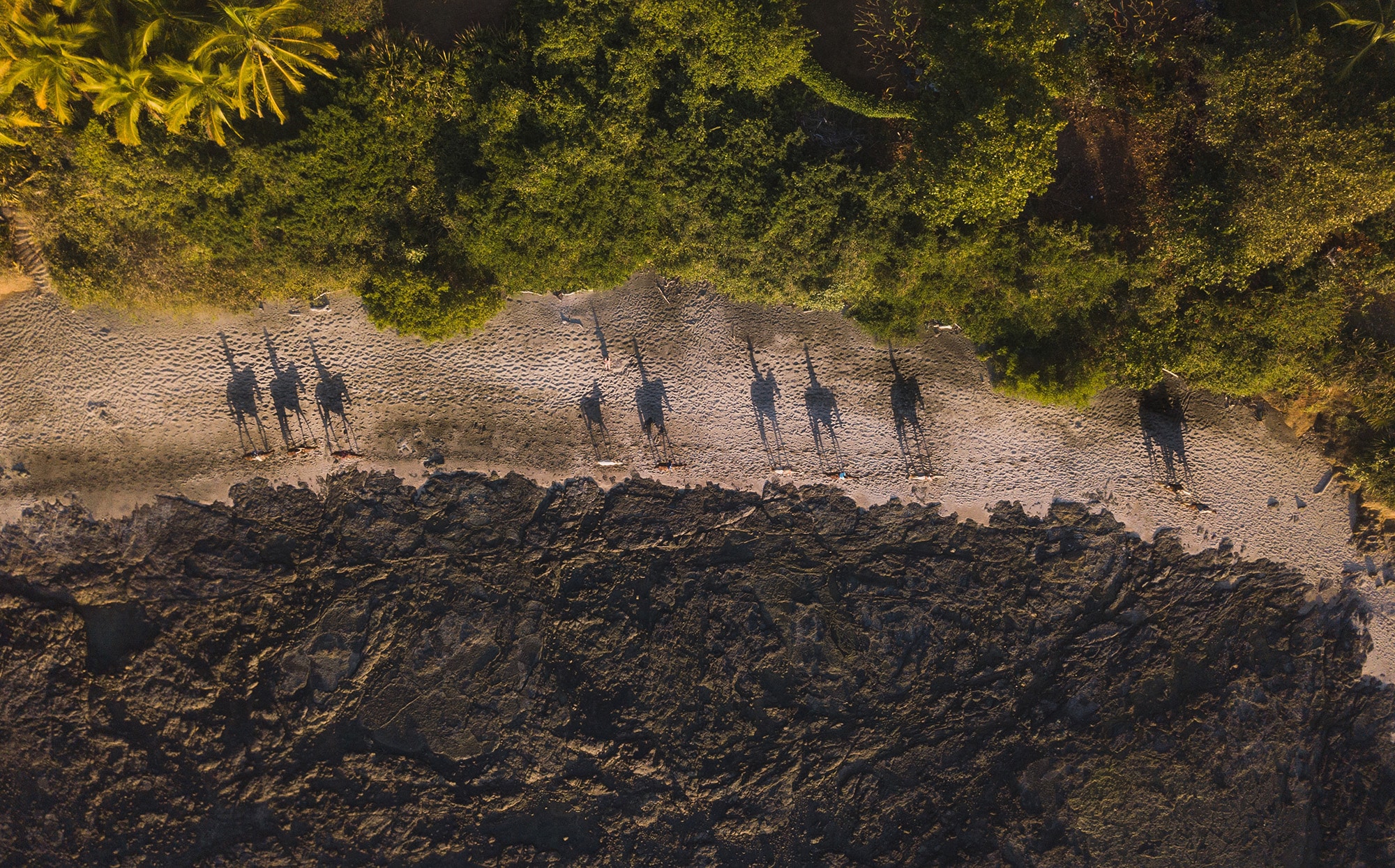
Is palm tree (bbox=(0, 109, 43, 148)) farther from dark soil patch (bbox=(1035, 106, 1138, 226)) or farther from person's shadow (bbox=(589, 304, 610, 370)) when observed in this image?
dark soil patch (bbox=(1035, 106, 1138, 226))

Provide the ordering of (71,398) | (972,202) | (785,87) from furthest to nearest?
(71,398) < (785,87) < (972,202)

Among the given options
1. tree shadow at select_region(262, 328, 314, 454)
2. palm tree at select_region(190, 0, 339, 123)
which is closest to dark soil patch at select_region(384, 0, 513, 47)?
palm tree at select_region(190, 0, 339, 123)

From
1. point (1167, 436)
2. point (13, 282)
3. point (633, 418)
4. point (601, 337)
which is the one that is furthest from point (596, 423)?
point (1167, 436)

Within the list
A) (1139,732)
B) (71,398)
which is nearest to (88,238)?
(71,398)

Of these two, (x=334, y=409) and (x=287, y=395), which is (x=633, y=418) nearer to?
(x=334, y=409)

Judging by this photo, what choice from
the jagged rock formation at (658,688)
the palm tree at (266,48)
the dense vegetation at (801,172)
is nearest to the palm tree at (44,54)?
the dense vegetation at (801,172)

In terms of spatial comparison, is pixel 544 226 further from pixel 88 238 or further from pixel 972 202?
pixel 88 238
